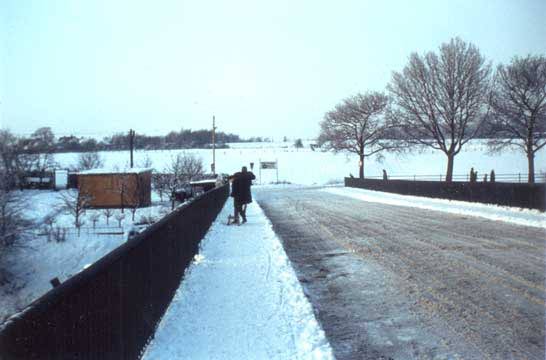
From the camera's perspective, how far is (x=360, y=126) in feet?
213

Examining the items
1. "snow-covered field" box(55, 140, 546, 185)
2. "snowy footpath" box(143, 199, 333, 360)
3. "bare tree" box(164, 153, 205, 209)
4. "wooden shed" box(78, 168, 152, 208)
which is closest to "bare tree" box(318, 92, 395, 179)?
→ "snow-covered field" box(55, 140, 546, 185)

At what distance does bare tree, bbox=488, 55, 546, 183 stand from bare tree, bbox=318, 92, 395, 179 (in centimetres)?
2213

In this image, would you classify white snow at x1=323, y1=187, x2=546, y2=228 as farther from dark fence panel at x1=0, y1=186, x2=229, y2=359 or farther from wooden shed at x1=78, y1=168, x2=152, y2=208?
wooden shed at x1=78, y1=168, x2=152, y2=208

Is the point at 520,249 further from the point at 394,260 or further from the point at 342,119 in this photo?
the point at 342,119

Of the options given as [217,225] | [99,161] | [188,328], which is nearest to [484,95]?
[217,225]

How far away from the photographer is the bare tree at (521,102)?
38844 millimetres

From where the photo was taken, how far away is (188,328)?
6023 millimetres

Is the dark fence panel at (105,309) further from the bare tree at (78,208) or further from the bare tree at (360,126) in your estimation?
the bare tree at (360,126)

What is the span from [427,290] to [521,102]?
119ft

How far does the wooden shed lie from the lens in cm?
4644

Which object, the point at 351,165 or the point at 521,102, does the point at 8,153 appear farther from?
the point at 351,165

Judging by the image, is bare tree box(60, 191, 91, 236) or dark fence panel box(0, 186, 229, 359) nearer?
dark fence panel box(0, 186, 229, 359)

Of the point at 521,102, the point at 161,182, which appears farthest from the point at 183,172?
the point at 521,102

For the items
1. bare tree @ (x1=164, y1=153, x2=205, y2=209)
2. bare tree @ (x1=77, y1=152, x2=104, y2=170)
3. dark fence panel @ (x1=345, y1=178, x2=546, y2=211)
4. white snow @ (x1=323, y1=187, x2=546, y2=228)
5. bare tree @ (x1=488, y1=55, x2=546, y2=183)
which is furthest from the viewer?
bare tree @ (x1=77, y1=152, x2=104, y2=170)
